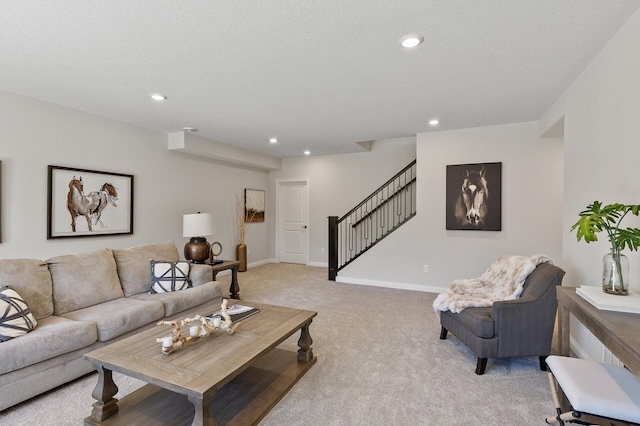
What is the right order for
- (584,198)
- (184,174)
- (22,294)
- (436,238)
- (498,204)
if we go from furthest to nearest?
(184,174) < (436,238) < (498,204) < (584,198) < (22,294)

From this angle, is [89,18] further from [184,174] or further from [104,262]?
[184,174]

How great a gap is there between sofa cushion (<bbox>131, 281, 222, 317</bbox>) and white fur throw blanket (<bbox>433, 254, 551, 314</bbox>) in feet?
7.78

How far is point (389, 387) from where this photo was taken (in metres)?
2.20

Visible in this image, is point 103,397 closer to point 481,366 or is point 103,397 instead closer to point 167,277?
point 167,277

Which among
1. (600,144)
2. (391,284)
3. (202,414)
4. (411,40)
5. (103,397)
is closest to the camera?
(202,414)

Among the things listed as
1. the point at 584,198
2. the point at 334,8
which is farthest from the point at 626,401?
the point at 334,8

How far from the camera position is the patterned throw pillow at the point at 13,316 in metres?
2.00

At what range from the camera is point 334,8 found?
1815mm

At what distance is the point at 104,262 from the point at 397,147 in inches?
200

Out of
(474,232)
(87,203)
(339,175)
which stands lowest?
(474,232)

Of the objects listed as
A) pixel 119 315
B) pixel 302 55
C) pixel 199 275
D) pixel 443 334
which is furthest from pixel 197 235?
pixel 443 334

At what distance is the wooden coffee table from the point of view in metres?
1.53

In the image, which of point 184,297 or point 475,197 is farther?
point 475,197

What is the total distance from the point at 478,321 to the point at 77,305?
11.1ft
